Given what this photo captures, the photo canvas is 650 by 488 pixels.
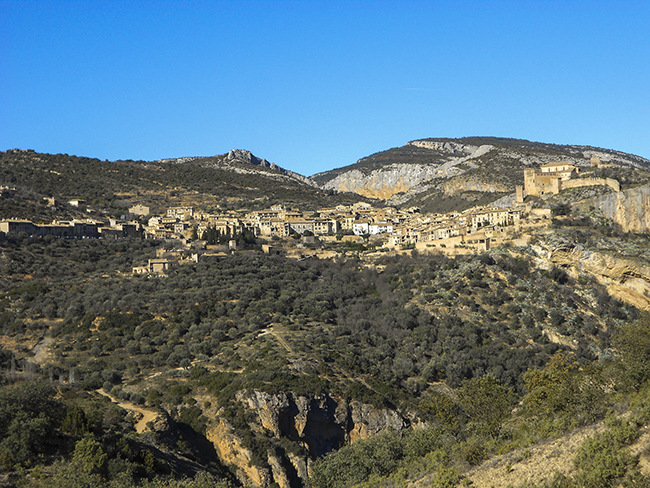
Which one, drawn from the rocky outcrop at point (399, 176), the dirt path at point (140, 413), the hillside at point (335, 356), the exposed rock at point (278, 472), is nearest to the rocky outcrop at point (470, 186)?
the rocky outcrop at point (399, 176)

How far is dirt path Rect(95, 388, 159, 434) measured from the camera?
85.9 ft

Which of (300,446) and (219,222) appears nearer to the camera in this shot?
(300,446)

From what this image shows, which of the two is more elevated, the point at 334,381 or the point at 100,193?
the point at 100,193

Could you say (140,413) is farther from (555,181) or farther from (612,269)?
(555,181)

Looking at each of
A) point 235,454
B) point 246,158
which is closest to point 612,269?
point 235,454

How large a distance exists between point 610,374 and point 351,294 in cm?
2973

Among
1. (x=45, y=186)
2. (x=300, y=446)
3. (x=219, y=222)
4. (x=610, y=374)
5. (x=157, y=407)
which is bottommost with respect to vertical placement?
(x=300, y=446)

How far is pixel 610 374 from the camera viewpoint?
20469 mm

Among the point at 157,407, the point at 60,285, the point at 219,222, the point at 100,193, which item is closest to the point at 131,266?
the point at 60,285

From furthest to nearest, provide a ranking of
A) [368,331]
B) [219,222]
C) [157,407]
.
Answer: [219,222] < [368,331] < [157,407]

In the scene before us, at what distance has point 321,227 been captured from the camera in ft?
240

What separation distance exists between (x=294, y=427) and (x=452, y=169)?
81.6m

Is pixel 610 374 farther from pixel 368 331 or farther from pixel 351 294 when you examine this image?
→ pixel 351 294

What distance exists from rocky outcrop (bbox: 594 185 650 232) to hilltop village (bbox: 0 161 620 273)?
4.44 metres
